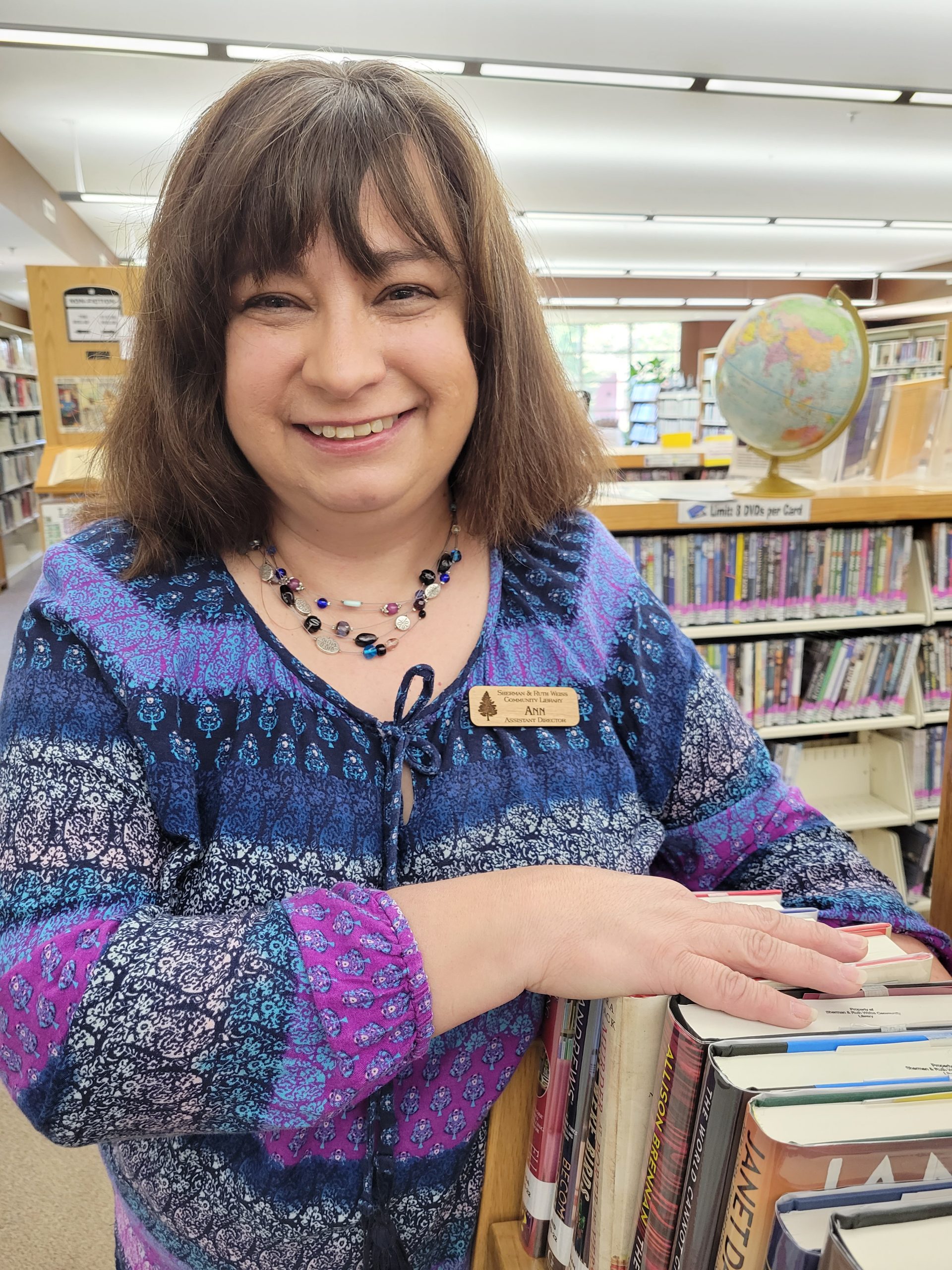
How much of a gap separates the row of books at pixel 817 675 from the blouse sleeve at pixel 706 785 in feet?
4.05

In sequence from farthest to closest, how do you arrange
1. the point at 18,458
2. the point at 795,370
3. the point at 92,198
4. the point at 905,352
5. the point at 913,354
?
1. the point at 18,458
2. the point at 905,352
3. the point at 913,354
4. the point at 92,198
5. the point at 795,370

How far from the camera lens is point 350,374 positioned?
2.46 ft

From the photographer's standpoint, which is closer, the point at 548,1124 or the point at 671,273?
the point at 548,1124

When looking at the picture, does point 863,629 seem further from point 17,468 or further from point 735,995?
point 17,468

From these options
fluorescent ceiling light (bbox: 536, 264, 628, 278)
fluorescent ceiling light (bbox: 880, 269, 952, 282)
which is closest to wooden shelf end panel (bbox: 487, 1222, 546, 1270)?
fluorescent ceiling light (bbox: 536, 264, 628, 278)

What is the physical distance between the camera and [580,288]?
1398 cm

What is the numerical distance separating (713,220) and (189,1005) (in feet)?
35.4

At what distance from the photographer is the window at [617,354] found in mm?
15180

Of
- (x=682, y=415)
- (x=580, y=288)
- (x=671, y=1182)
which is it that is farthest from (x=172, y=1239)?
(x=580, y=288)

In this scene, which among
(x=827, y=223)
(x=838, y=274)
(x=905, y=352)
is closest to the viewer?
(x=905, y=352)

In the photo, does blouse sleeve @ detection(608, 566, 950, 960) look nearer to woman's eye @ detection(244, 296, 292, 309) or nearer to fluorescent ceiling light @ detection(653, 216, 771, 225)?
woman's eye @ detection(244, 296, 292, 309)

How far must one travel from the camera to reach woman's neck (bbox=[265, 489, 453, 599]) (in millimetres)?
883

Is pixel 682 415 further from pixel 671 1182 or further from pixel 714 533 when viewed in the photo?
pixel 671 1182

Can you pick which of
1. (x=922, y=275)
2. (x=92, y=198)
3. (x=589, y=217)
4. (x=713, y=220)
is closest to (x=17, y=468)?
(x=92, y=198)
